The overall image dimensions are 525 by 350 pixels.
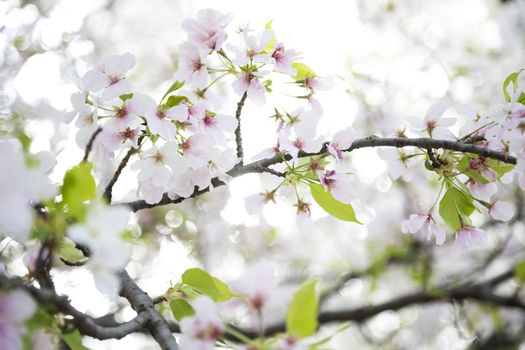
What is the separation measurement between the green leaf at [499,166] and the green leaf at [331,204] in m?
0.23

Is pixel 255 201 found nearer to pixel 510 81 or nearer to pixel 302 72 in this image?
pixel 302 72

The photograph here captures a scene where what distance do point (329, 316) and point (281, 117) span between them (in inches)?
59.2

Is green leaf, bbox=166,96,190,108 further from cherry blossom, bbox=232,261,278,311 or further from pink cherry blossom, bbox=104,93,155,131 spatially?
cherry blossom, bbox=232,261,278,311

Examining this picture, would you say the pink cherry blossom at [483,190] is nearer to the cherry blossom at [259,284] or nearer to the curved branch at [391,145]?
the curved branch at [391,145]

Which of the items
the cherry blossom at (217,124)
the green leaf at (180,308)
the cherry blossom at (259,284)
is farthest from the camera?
the cherry blossom at (217,124)

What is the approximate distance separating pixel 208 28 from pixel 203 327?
488 millimetres

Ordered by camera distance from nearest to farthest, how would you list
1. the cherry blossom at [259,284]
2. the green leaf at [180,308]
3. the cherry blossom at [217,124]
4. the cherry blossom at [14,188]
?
1. the cherry blossom at [14,188]
2. the cherry blossom at [259,284]
3. the green leaf at [180,308]
4. the cherry blossom at [217,124]

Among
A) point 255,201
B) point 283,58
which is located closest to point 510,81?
point 283,58

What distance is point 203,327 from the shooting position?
54 cm

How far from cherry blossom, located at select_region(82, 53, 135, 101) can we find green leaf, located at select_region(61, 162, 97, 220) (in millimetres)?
300

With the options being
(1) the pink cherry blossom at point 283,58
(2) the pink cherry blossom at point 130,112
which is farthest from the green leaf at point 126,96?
(1) the pink cherry blossom at point 283,58

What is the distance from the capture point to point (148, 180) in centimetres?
81

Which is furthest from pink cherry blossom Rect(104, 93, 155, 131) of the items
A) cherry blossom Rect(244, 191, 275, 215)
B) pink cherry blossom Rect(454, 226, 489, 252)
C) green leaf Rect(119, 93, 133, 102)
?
pink cherry blossom Rect(454, 226, 489, 252)

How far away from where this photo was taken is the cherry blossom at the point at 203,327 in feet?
1.75
